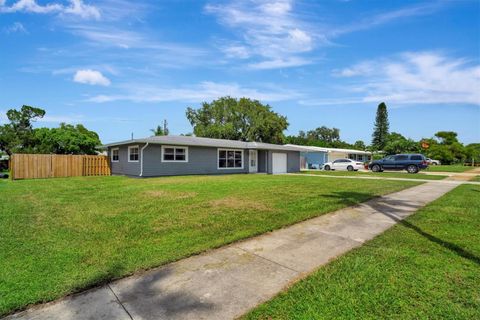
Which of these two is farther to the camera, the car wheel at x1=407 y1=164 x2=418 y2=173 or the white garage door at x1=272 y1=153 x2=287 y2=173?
the white garage door at x1=272 y1=153 x2=287 y2=173

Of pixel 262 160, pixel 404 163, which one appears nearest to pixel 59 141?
pixel 262 160

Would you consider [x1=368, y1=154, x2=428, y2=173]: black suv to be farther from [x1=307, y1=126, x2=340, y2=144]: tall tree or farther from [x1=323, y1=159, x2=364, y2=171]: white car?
[x1=307, y1=126, x2=340, y2=144]: tall tree

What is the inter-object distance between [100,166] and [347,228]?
795 inches

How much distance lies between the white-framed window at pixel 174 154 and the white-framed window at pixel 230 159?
320cm

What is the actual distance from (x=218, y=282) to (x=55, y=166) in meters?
19.7

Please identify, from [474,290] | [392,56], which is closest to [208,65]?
[392,56]

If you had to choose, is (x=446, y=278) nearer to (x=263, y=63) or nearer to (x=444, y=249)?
(x=444, y=249)

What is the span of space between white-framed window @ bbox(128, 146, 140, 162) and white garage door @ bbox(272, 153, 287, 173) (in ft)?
38.9

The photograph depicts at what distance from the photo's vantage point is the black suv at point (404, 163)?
76.6 ft

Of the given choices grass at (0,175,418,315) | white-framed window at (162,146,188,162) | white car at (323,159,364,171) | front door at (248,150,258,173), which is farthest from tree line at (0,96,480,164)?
grass at (0,175,418,315)

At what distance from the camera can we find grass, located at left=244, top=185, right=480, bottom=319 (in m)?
Result: 2.54

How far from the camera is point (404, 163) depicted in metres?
24.1

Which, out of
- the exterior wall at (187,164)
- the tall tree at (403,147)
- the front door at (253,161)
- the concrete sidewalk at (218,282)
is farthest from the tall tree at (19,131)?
the tall tree at (403,147)

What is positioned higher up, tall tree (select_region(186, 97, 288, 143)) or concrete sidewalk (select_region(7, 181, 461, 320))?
tall tree (select_region(186, 97, 288, 143))
